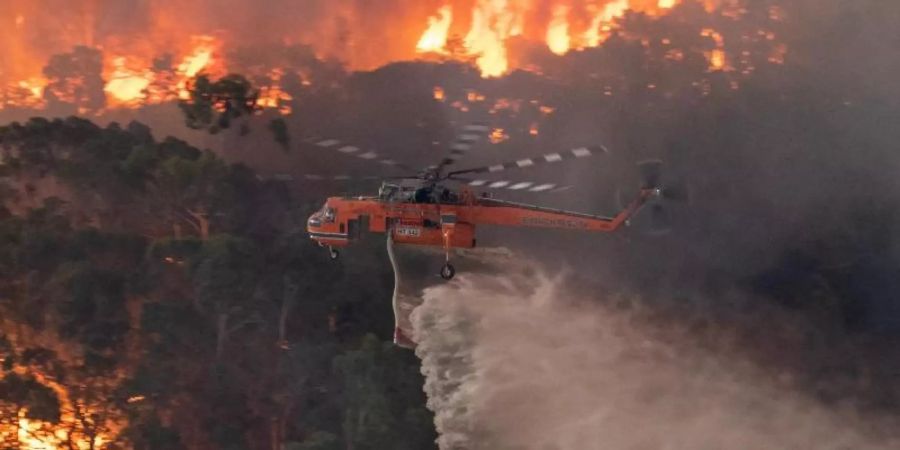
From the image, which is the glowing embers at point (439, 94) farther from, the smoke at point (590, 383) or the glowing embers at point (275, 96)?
the smoke at point (590, 383)

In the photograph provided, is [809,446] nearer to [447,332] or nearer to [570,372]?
[570,372]

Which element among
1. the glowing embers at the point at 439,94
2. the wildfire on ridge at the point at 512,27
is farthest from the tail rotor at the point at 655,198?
the glowing embers at the point at 439,94

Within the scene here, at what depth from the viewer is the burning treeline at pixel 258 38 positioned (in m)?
26.2

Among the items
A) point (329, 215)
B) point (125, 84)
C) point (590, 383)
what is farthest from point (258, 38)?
point (590, 383)

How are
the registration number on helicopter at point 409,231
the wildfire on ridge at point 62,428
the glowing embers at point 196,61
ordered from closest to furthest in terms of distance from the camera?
the registration number on helicopter at point 409,231
the wildfire on ridge at point 62,428
the glowing embers at point 196,61

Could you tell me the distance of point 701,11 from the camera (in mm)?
24406

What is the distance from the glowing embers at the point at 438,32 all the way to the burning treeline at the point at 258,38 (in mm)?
28

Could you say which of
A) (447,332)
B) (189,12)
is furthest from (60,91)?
(447,332)

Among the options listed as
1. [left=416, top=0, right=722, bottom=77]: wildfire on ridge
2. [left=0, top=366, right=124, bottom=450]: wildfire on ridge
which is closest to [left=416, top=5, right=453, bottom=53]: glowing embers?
[left=416, top=0, right=722, bottom=77]: wildfire on ridge

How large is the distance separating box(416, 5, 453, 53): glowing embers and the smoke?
825cm

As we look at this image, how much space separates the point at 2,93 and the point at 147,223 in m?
7.92

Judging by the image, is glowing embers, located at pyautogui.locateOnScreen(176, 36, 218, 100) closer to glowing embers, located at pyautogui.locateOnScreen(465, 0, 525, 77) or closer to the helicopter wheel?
glowing embers, located at pyautogui.locateOnScreen(465, 0, 525, 77)

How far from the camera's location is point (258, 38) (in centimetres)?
3100

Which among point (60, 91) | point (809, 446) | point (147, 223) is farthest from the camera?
point (60, 91)
